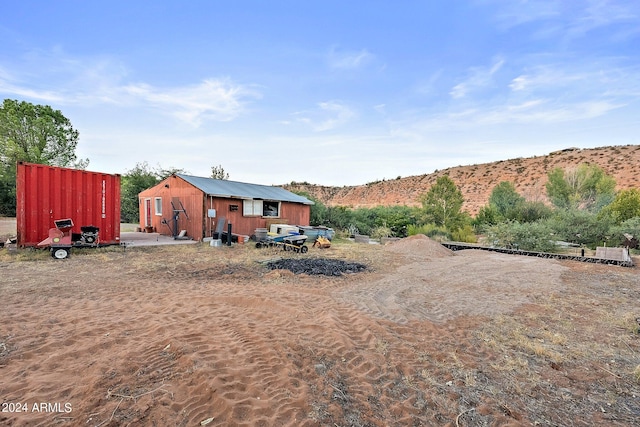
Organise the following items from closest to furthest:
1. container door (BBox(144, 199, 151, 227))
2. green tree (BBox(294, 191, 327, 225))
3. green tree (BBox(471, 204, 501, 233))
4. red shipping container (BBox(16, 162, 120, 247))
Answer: red shipping container (BBox(16, 162, 120, 247)) < container door (BBox(144, 199, 151, 227)) < green tree (BBox(471, 204, 501, 233)) < green tree (BBox(294, 191, 327, 225))

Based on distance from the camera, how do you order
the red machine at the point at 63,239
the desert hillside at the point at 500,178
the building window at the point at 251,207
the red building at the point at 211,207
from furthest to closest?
the desert hillside at the point at 500,178
the building window at the point at 251,207
the red building at the point at 211,207
the red machine at the point at 63,239

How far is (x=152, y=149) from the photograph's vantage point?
71.2 ft

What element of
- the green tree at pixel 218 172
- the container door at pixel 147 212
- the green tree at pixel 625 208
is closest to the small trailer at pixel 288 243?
the container door at pixel 147 212

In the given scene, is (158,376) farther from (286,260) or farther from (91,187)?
(91,187)

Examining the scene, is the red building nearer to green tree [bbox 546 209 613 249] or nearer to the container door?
the container door

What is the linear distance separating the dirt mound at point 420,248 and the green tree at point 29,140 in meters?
28.4

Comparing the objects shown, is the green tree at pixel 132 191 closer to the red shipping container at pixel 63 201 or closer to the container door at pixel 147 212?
the container door at pixel 147 212

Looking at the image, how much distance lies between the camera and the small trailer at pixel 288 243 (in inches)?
439

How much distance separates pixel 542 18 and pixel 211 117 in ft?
47.4

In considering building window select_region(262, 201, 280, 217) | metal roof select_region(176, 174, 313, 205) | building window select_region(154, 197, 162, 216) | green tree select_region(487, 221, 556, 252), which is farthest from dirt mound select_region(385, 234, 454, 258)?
building window select_region(154, 197, 162, 216)

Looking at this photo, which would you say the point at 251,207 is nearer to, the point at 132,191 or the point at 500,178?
the point at 132,191

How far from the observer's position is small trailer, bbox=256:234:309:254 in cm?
1114

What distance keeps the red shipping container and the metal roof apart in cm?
368

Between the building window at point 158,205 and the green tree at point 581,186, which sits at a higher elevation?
the green tree at point 581,186
